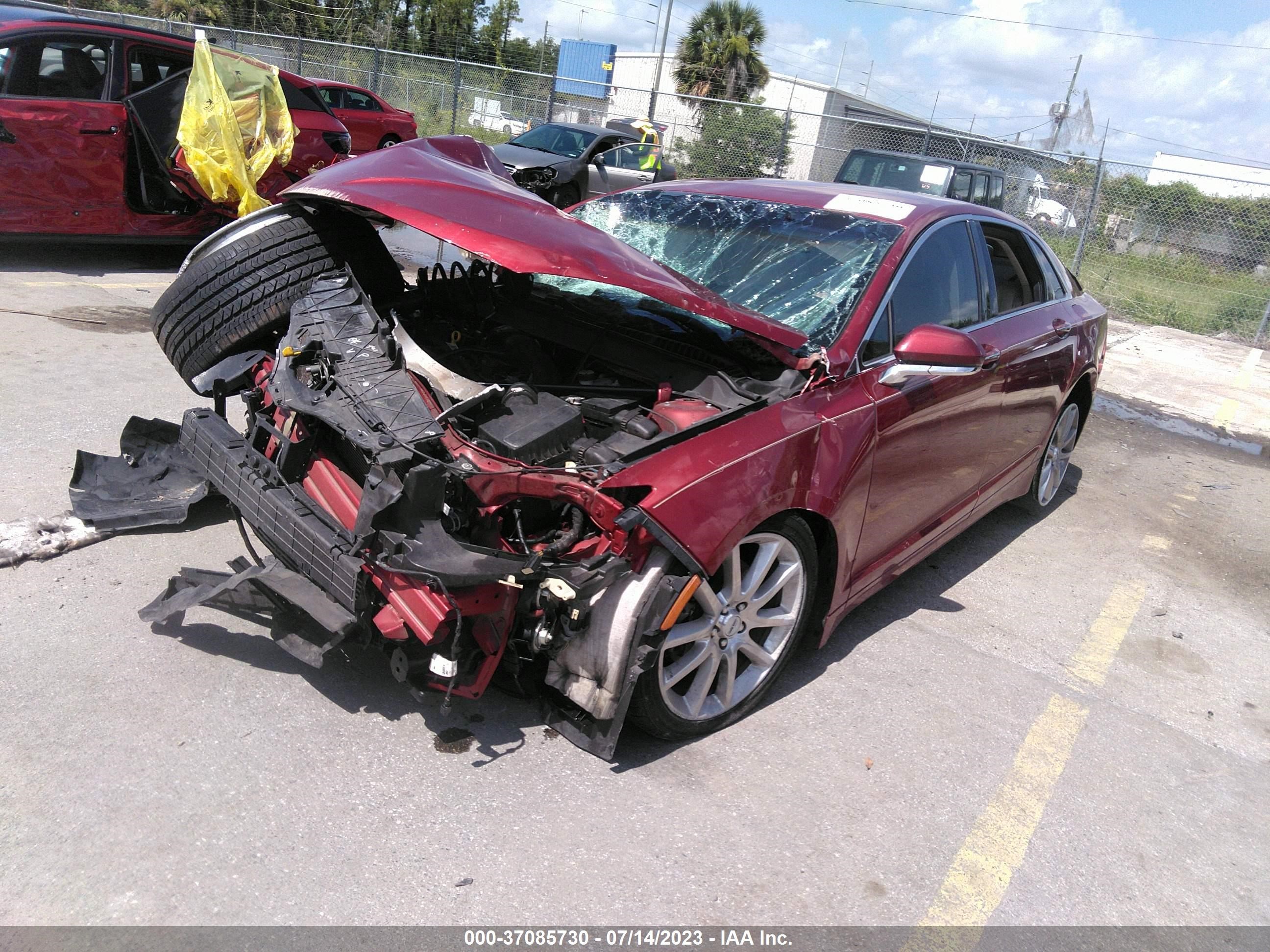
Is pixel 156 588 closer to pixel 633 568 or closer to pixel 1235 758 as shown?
pixel 633 568

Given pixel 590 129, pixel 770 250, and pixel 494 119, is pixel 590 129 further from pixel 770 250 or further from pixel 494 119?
pixel 770 250

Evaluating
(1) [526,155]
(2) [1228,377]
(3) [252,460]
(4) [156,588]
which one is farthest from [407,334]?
(1) [526,155]

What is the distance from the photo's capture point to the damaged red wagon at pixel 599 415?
2592mm

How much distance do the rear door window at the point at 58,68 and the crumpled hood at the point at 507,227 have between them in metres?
5.00

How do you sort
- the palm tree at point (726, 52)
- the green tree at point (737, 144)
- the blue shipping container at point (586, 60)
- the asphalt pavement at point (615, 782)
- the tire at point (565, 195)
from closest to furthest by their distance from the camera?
the asphalt pavement at point (615, 782), the tire at point (565, 195), the green tree at point (737, 144), the palm tree at point (726, 52), the blue shipping container at point (586, 60)

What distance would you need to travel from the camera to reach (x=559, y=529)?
2744 mm

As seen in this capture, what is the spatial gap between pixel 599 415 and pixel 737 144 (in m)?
17.6

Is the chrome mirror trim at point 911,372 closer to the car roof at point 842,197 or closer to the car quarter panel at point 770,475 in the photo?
the car quarter panel at point 770,475

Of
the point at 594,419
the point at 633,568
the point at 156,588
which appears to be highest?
the point at 594,419

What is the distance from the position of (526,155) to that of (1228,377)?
1012cm

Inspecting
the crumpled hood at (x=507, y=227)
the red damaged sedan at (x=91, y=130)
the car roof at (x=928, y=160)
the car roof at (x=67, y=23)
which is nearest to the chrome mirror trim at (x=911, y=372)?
the crumpled hood at (x=507, y=227)

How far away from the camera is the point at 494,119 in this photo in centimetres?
2203

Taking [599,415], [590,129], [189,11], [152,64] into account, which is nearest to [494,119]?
[590,129]

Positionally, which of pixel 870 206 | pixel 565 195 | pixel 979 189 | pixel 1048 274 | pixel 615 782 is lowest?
pixel 615 782
